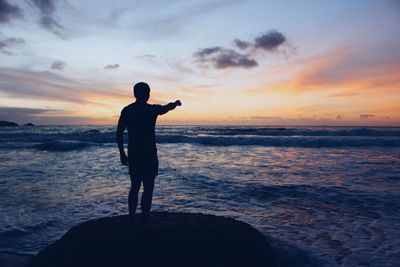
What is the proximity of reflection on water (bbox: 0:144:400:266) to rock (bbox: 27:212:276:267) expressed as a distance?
4.76 feet

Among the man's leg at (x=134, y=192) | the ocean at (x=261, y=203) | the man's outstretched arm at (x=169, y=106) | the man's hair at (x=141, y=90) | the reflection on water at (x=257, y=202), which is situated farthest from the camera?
the reflection on water at (x=257, y=202)

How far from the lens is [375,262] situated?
197 inches

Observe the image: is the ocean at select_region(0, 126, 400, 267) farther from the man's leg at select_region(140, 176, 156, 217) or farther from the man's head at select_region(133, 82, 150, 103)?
the man's head at select_region(133, 82, 150, 103)

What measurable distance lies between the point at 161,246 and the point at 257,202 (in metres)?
4.80

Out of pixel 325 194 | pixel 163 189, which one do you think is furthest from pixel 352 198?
pixel 163 189

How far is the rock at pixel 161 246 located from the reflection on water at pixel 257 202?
1.45 metres

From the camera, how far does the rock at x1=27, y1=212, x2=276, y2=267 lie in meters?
4.17

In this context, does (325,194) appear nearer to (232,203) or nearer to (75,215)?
(232,203)

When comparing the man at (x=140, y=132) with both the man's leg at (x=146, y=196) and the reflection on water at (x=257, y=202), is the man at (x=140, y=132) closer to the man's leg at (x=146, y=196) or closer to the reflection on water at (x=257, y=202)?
the man's leg at (x=146, y=196)

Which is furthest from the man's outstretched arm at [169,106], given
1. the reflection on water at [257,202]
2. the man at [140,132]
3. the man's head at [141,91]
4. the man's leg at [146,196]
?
the reflection on water at [257,202]

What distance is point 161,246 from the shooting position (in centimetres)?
423

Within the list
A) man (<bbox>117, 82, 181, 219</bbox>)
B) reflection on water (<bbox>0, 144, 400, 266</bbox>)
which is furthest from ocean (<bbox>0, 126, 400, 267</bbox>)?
man (<bbox>117, 82, 181, 219</bbox>)

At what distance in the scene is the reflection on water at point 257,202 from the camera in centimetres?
583

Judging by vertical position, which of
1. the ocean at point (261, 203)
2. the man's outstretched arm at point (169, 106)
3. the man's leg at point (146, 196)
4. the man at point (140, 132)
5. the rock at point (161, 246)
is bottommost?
the ocean at point (261, 203)
